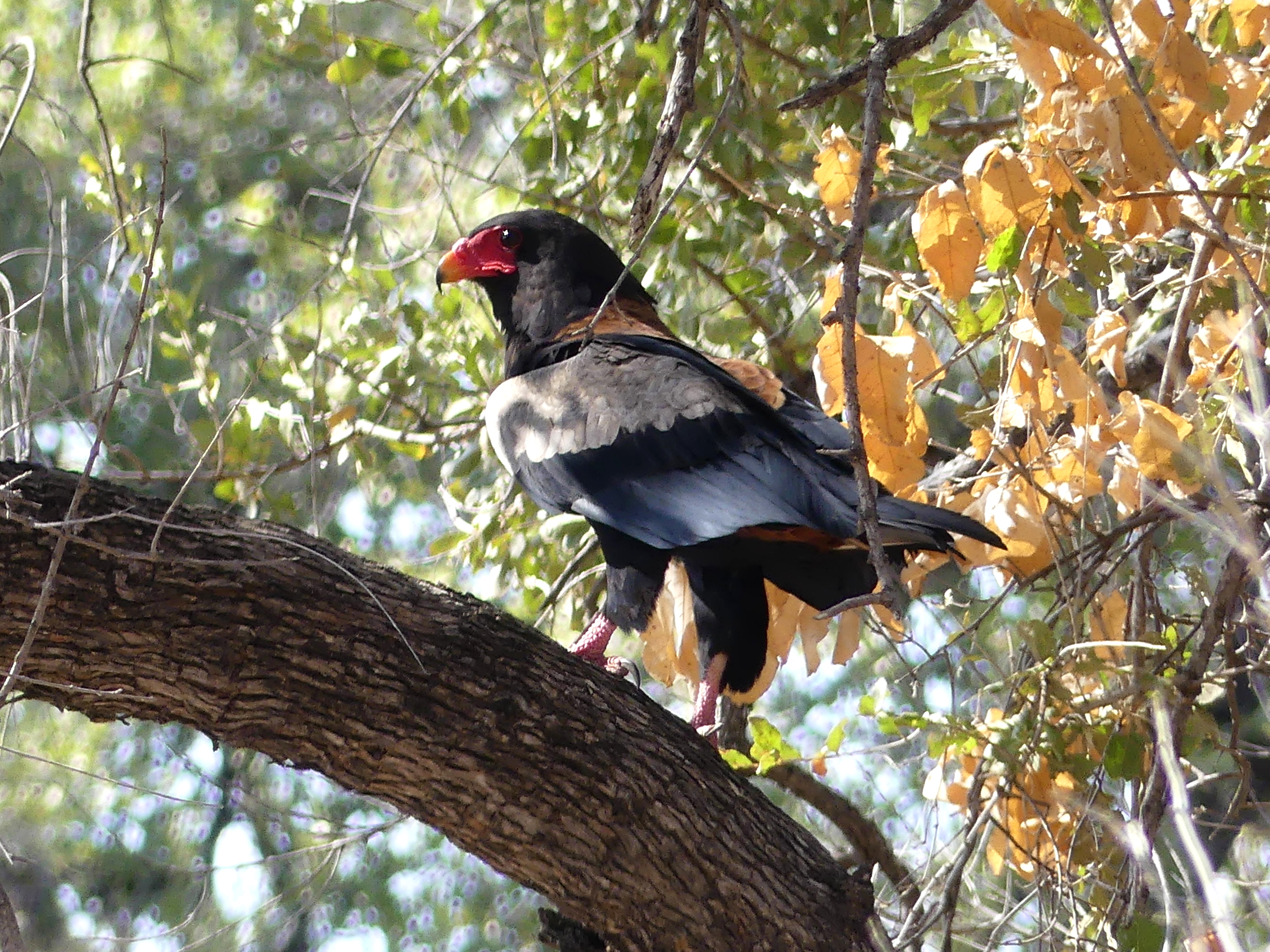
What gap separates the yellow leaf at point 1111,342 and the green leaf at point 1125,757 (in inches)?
25.9

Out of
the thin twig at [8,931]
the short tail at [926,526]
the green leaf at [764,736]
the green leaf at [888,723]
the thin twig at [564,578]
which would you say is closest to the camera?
the thin twig at [8,931]

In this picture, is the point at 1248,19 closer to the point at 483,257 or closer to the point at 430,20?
the point at 430,20

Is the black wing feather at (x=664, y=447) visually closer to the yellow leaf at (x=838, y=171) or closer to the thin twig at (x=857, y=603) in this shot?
the yellow leaf at (x=838, y=171)

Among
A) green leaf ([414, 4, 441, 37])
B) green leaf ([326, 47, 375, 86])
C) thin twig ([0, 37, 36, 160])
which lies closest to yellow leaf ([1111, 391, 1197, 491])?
thin twig ([0, 37, 36, 160])

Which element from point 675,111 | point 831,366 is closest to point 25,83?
point 675,111

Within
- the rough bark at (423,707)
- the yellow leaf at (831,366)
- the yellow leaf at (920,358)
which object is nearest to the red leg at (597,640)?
the rough bark at (423,707)

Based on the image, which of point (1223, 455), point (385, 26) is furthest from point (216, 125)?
point (1223, 455)

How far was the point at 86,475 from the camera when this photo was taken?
1.84m

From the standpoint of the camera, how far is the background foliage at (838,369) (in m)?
2.27

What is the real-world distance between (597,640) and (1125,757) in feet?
4.64

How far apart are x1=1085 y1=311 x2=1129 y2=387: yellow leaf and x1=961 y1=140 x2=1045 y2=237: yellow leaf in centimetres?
37

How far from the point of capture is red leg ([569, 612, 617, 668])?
11.1 ft

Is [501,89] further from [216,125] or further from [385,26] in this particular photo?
[216,125]

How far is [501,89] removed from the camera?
599cm
